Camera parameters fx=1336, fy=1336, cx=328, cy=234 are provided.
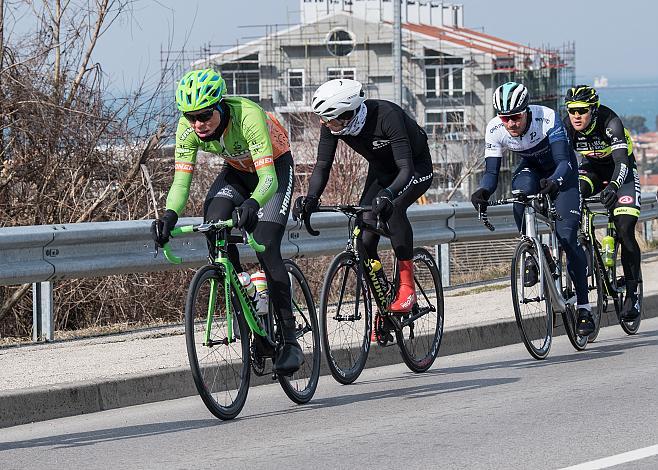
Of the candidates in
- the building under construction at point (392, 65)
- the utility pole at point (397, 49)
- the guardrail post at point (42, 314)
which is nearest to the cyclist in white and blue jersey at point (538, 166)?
the guardrail post at point (42, 314)

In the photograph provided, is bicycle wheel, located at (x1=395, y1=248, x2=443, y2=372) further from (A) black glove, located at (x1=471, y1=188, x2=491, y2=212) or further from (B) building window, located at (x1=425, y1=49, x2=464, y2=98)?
(B) building window, located at (x1=425, y1=49, x2=464, y2=98)

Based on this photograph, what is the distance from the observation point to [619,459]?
6.18 metres

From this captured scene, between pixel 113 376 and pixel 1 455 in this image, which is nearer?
pixel 1 455

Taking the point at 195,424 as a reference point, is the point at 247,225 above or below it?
above

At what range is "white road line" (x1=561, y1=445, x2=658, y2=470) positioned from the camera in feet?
19.8

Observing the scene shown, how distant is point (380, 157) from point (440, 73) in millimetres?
83356

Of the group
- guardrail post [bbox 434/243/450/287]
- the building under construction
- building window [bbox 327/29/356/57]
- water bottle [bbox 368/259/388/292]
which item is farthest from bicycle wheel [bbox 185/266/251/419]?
building window [bbox 327/29/356/57]

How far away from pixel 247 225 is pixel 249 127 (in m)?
0.68

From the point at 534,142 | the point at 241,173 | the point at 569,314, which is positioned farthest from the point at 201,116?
the point at 569,314

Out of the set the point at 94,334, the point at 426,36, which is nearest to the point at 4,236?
the point at 94,334

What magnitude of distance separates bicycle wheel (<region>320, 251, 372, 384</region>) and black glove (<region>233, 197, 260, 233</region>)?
1.44 meters

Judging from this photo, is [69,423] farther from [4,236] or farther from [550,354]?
[550,354]

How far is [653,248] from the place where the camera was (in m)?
19.9

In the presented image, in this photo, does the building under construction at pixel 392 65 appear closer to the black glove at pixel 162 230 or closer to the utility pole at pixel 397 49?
the utility pole at pixel 397 49
